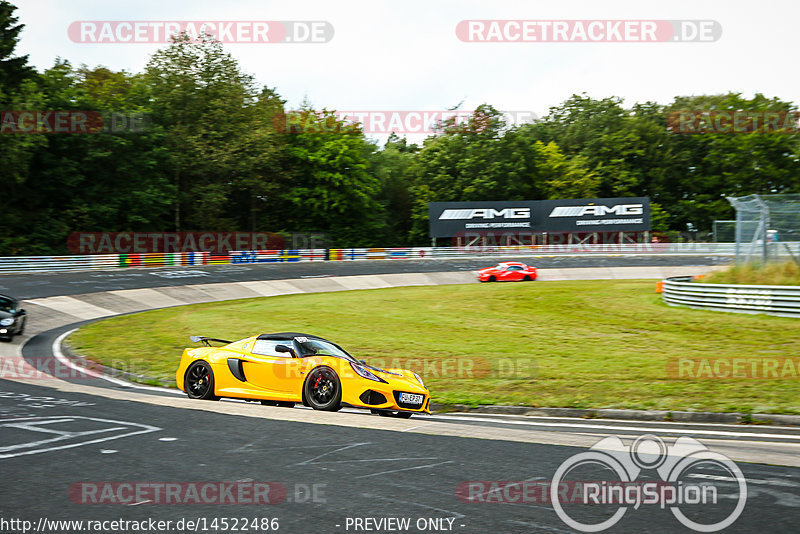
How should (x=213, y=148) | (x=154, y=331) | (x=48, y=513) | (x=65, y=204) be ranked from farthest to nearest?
(x=213, y=148) → (x=65, y=204) → (x=154, y=331) → (x=48, y=513)

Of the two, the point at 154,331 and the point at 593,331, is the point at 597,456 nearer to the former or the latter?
the point at 593,331

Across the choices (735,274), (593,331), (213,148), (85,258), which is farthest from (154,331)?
(213,148)

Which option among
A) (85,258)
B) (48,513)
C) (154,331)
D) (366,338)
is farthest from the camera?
(85,258)

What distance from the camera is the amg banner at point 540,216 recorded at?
57.2 metres

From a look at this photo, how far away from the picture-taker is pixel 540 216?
5766 cm

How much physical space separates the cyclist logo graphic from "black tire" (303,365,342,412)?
4.14 m

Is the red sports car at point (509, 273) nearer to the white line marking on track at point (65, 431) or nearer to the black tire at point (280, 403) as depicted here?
the black tire at point (280, 403)

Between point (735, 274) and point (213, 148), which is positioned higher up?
point (213, 148)

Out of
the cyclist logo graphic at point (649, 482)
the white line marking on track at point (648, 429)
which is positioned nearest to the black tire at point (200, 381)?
the white line marking on track at point (648, 429)

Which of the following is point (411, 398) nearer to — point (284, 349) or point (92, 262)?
point (284, 349)

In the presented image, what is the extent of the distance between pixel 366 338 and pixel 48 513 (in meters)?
14.3

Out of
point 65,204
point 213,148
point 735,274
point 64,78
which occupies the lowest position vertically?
point 735,274

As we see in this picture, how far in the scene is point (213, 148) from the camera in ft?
187

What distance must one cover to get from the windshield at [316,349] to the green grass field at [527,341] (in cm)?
230
